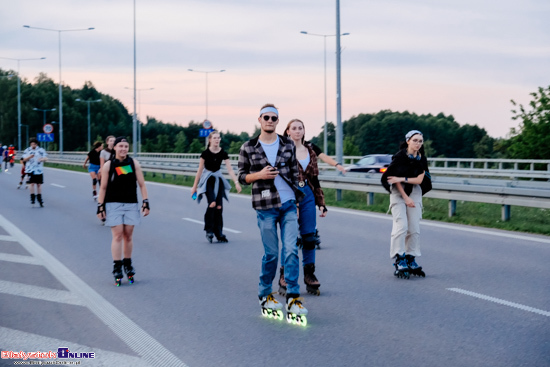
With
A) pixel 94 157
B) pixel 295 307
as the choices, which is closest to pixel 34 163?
pixel 94 157

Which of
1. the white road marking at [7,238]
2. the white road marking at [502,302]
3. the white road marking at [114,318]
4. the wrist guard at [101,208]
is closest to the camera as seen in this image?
the white road marking at [114,318]

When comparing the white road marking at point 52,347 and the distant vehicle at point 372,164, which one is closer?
the white road marking at point 52,347

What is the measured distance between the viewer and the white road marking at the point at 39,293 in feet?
25.4

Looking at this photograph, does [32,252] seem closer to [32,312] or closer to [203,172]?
[203,172]

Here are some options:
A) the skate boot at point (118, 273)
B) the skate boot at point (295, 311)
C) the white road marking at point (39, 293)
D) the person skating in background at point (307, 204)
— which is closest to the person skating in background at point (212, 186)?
the skate boot at point (118, 273)

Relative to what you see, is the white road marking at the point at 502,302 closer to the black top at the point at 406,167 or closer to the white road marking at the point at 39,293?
the black top at the point at 406,167

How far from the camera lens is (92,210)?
19.2 m

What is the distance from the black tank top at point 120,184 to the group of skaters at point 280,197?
1 centimetres

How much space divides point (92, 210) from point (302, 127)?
1173cm

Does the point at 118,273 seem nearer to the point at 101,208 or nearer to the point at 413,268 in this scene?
the point at 101,208

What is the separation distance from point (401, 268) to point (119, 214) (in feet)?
10.6

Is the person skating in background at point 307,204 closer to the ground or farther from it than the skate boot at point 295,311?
farther from it

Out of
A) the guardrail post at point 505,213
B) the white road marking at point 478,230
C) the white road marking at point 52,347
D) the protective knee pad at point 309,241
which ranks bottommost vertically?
the white road marking at point 52,347

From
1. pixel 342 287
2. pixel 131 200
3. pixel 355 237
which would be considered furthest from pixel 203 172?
pixel 342 287
